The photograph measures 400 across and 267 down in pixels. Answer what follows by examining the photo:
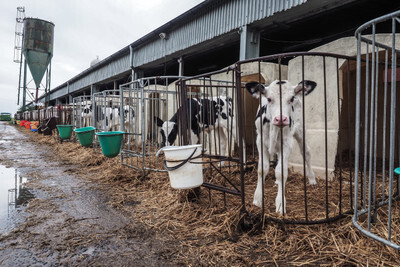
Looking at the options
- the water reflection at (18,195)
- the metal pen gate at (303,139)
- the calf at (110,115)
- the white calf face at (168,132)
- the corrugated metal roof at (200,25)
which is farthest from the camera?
the calf at (110,115)

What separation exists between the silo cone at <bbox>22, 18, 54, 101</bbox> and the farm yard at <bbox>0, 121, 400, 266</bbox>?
36.4 metres

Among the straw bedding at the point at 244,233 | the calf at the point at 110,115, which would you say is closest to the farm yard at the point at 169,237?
the straw bedding at the point at 244,233

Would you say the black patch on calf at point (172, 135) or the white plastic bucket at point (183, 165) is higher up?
the black patch on calf at point (172, 135)

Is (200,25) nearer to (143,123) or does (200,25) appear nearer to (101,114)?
(101,114)

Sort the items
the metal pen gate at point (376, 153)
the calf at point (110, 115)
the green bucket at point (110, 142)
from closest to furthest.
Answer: the metal pen gate at point (376, 153), the green bucket at point (110, 142), the calf at point (110, 115)

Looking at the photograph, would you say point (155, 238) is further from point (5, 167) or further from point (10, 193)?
point (5, 167)

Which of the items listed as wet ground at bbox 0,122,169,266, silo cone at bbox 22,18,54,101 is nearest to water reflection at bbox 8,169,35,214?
wet ground at bbox 0,122,169,266

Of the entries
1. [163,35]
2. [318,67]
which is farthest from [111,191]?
[163,35]

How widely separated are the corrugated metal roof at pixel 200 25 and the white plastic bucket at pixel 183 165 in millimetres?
6235

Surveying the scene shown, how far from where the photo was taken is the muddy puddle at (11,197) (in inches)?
135

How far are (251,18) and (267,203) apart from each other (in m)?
6.99

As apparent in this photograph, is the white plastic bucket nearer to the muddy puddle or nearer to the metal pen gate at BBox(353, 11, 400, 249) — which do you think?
the metal pen gate at BBox(353, 11, 400, 249)

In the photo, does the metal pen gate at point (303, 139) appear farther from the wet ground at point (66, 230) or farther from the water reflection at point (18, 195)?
the water reflection at point (18, 195)

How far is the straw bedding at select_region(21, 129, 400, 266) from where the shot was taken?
2.42 metres
